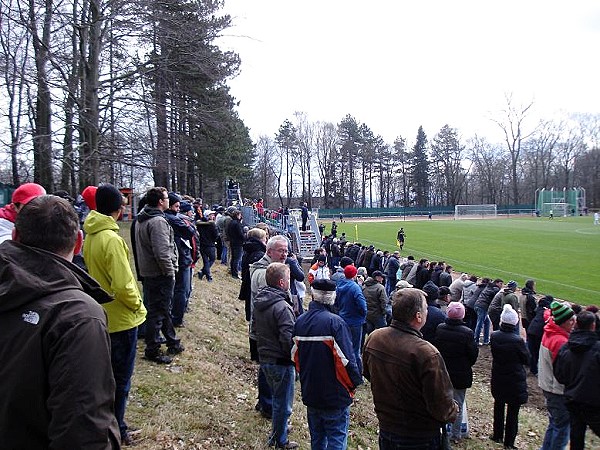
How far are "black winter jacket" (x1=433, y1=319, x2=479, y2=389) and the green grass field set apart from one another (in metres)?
12.7

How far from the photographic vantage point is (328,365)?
4.23 meters

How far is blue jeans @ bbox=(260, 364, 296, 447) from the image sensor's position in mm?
4973

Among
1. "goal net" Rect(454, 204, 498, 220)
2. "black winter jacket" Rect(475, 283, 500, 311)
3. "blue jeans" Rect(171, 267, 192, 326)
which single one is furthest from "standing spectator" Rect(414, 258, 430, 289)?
"goal net" Rect(454, 204, 498, 220)

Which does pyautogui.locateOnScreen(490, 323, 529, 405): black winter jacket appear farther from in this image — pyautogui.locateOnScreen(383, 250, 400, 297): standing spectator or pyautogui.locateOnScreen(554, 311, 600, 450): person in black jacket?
pyautogui.locateOnScreen(383, 250, 400, 297): standing spectator

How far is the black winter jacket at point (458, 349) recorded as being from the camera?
6.07 metres

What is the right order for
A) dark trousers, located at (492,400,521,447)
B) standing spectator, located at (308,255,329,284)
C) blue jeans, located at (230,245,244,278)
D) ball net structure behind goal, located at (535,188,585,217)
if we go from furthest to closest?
1. ball net structure behind goal, located at (535,188,585,217)
2. blue jeans, located at (230,245,244,278)
3. standing spectator, located at (308,255,329,284)
4. dark trousers, located at (492,400,521,447)

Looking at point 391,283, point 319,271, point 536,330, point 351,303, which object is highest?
point 319,271

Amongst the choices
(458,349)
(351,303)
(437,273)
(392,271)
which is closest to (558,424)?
(458,349)

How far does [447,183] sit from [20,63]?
86.7 metres

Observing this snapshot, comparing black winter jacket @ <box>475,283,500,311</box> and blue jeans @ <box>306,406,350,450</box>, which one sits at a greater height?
blue jeans @ <box>306,406,350,450</box>

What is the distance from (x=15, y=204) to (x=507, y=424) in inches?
256

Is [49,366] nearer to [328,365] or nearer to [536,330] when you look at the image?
[328,365]

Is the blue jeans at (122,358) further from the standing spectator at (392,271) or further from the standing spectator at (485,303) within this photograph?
the standing spectator at (392,271)

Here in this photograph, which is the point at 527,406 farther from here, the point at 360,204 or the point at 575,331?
the point at 360,204
